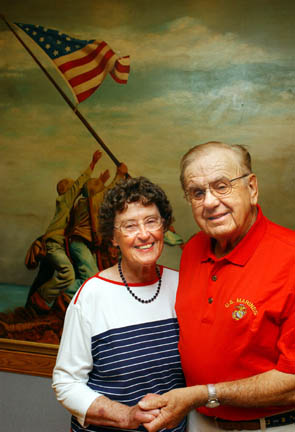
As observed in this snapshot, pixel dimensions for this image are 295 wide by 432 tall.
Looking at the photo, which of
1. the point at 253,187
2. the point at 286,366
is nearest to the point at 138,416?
the point at 286,366

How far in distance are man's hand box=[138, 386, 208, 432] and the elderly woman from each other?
11 centimetres

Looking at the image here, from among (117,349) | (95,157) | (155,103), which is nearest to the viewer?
(117,349)

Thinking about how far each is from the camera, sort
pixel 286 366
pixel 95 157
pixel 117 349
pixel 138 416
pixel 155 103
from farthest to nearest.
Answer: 1. pixel 95 157
2. pixel 155 103
3. pixel 117 349
4. pixel 138 416
5. pixel 286 366

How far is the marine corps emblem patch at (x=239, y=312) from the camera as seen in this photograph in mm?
1409

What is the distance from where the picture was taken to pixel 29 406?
3.30 metres

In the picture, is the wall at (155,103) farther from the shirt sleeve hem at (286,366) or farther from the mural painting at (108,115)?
the shirt sleeve hem at (286,366)

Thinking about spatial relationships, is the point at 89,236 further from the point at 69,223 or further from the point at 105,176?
the point at 105,176

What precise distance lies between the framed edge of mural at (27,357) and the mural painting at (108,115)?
59 millimetres

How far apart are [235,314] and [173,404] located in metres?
0.38

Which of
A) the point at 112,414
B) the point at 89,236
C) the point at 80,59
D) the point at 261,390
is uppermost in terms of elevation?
the point at 80,59

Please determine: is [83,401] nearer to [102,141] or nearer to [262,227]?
[262,227]

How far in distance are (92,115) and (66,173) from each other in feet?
1.61

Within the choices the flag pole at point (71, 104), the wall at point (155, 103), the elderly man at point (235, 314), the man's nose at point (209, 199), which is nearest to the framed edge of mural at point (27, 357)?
the wall at point (155, 103)

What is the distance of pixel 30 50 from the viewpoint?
3.33 m
